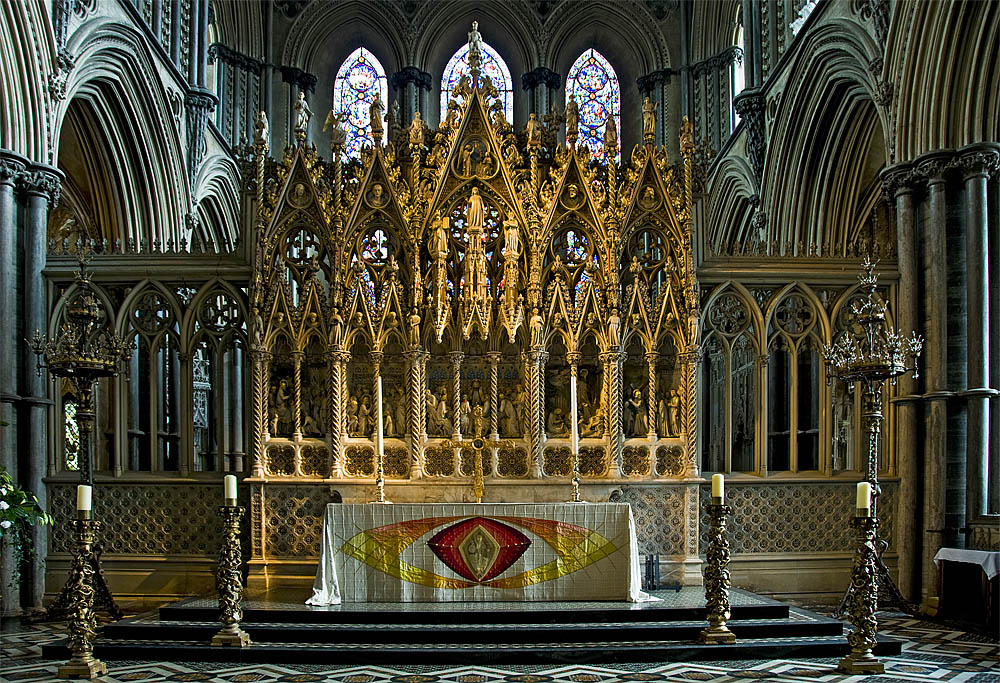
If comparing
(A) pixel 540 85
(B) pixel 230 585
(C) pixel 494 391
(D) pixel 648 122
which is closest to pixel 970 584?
(C) pixel 494 391

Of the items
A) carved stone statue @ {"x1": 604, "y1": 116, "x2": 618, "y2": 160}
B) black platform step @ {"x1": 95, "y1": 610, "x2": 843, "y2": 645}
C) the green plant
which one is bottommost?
black platform step @ {"x1": 95, "y1": 610, "x2": 843, "y2": 645}

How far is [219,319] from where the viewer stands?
12695 mm

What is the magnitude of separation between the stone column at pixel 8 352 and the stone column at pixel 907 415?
9.98 m

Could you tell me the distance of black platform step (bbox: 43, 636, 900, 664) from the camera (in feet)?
27.6

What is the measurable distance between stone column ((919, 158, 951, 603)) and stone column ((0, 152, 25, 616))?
10119mm

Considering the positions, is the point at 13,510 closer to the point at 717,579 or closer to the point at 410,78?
the point at 717,579

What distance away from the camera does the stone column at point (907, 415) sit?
11820 mm

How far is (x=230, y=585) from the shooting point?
342 inches

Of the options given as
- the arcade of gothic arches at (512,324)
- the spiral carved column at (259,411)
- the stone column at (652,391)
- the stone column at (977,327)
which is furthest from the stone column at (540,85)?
the spiral carved column at (259,411)

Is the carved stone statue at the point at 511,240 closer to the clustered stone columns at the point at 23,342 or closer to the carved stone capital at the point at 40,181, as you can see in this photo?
the clustered stone columns at the point at 23,342

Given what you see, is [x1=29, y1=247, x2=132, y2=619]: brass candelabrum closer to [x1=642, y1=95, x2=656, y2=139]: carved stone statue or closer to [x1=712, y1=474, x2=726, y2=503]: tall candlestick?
[x1=712, y1=474, x2=726, y2=503]: tall candlestick

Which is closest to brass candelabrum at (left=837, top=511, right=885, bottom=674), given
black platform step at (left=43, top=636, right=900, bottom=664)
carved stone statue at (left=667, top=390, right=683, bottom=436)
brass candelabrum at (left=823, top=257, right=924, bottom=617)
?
black platform step at (left=43, top=636, right=900, bottom=664)

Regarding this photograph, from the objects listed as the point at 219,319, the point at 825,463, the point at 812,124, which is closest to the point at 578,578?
the point at 825,463

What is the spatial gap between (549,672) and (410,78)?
63.1ft
